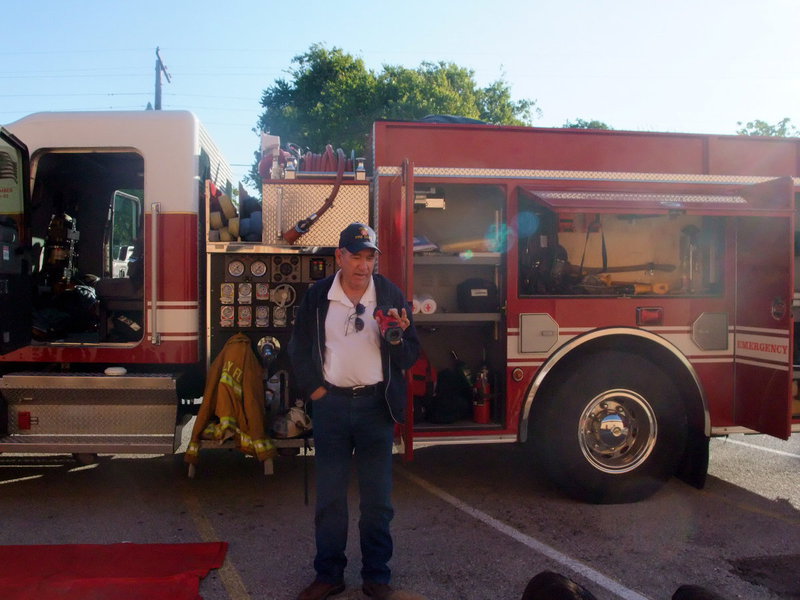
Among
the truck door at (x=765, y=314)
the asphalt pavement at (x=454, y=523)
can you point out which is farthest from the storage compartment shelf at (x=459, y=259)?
the truck door at (x=765, y=314)

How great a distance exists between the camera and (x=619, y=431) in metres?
5.19

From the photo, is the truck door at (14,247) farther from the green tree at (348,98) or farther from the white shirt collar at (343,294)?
the green tree at (348,98)

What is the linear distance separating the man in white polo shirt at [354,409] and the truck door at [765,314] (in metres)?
2.99

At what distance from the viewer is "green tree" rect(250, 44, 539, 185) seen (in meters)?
22.2

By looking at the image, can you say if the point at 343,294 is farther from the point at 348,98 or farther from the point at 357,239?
the point at 348,98

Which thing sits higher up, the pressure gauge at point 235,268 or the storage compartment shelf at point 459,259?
the storage compartment shelf at point 459,259

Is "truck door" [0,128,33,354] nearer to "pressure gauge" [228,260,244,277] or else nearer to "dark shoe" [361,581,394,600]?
"pressure gauge" [228,260,244,277]

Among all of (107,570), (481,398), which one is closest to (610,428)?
(481,398)

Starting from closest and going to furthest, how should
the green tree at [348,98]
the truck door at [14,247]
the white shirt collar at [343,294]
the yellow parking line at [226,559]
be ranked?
1. the white shirt collar at [343,294]
2. the yellow parking line at [226,559]
3. the truck door at [14,247]
4. the green tree at [348,98]

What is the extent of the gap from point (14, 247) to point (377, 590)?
3.62m

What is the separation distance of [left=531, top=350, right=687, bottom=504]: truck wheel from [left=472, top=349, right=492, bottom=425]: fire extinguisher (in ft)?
1.18

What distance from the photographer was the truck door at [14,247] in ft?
16.0

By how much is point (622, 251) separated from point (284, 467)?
11.2 ft

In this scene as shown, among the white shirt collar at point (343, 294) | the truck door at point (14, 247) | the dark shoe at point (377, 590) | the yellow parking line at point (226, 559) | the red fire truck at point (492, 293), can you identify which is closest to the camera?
the dark shoe at point (377, 590)
